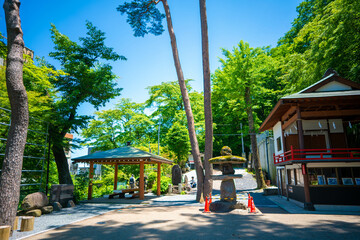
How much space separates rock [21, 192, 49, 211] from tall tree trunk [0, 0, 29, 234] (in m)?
3.52

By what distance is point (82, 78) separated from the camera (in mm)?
16250

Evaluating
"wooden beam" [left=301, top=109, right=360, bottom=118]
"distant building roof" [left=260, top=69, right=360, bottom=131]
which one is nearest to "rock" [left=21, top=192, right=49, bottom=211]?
"distant building roof" [left=260, top=69, right=360, bottom=131]

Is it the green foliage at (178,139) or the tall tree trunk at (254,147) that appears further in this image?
the green foliage at (178,139)

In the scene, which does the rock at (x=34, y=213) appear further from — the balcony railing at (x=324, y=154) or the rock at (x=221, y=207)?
the balcony railing at (x=324, y=154)

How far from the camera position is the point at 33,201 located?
34.0 feet

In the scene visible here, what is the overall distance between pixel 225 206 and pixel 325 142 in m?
8.88

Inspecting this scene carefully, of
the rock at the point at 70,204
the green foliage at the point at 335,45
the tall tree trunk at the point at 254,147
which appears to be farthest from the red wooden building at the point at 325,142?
the rock at the point at 70,204

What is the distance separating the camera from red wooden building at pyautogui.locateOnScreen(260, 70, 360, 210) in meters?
12.0

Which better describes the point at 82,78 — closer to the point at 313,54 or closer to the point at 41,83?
the point at 41,83

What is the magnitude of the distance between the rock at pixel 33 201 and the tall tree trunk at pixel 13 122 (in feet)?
11.6

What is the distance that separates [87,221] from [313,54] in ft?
58.5

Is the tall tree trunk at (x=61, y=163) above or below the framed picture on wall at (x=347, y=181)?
above

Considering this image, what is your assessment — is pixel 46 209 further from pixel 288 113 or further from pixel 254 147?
pixel 254 147

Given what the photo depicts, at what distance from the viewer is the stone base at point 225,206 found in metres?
10.8
